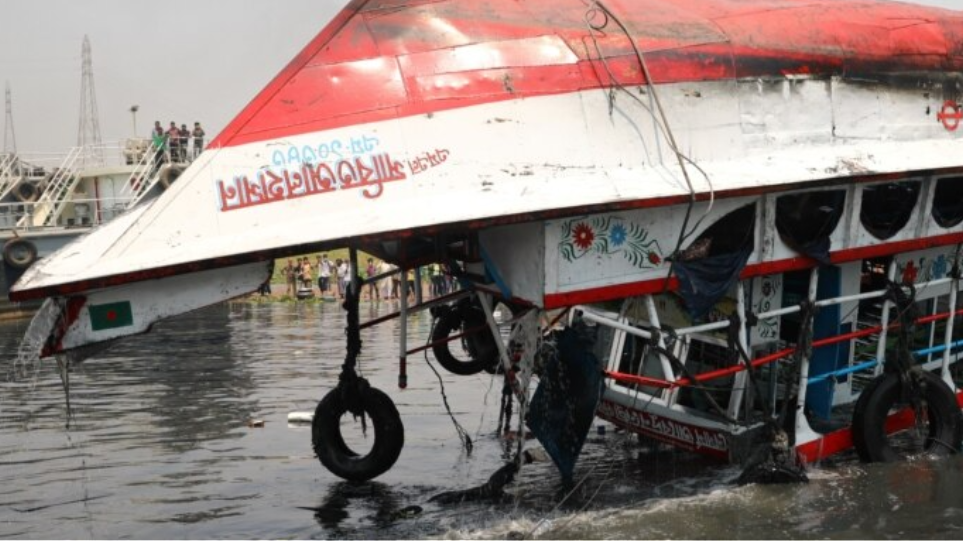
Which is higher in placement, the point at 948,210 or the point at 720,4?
the point at 720,4

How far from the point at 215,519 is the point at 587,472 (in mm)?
3407

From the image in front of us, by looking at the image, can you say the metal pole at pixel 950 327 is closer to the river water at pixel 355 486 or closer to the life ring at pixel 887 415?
the life ring at pixel 887 415

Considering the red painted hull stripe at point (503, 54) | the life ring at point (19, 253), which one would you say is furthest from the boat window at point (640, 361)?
the life ring at point (19, 253)

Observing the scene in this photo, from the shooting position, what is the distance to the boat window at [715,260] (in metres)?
9.38

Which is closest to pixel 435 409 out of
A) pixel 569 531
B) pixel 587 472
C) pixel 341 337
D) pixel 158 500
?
pixel 587 472

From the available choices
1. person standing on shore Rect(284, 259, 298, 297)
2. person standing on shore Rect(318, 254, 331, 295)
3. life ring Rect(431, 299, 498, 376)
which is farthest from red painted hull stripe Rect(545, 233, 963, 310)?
person standing on shore Rect(284, 259, 298, 297)

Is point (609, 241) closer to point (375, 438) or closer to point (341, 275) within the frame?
point (375, 438)

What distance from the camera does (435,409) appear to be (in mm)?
15195

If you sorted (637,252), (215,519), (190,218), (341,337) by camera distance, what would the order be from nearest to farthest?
(190,218) → (637,252) → (215,519) → (341,337)

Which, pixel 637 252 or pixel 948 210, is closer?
pixel 637 252

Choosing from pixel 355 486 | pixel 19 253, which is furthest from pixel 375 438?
pixel 19 253

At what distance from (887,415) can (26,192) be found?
33815 mm

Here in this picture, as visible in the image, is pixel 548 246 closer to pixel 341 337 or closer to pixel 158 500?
pixel 158 500

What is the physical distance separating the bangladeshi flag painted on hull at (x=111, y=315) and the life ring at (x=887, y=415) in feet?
19.1
